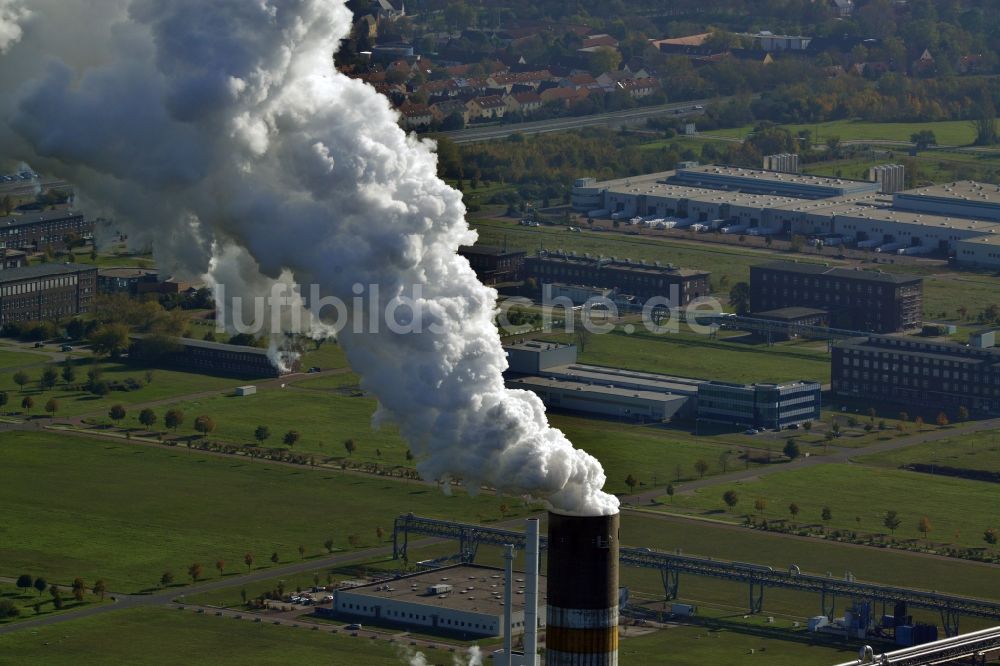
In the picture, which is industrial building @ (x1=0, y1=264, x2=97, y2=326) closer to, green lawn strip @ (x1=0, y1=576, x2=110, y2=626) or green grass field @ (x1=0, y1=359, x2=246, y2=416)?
green grass field @ (x1=0, y1=359, x2=246, y2=416)

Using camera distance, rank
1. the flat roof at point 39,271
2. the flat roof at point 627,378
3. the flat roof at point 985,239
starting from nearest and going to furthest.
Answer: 1. the flat roof at point 627,378
2. the flat roof at point 39,271
3. the flat roof at point 985,239

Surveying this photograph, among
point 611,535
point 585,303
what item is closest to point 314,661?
point 611,535

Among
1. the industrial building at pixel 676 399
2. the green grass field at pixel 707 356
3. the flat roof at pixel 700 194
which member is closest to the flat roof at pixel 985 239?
the flat roof at pixel 700 194

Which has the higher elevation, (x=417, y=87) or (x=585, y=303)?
(x=417, y=87)

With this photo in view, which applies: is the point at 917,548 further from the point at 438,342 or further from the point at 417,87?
the point at 417,87

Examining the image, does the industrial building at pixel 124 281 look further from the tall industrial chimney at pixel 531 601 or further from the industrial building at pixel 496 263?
the tall industrial chimney at pixel 531 601

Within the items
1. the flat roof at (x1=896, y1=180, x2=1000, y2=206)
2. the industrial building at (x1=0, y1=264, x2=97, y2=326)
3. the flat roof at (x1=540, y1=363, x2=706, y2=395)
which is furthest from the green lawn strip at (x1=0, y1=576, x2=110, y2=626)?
the flat roof at (x1=896, y1=180, x2=1000, y2=206)
